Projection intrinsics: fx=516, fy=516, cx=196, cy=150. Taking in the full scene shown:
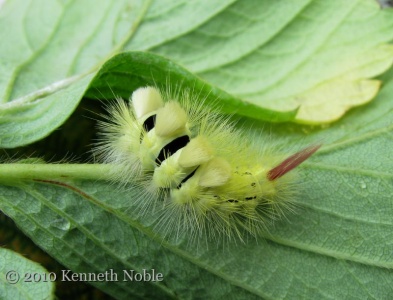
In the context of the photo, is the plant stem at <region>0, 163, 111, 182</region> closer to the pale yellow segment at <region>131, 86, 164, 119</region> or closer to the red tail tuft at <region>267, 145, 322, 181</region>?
the pale yellow segment at <region>131, 86, 164, 119</region>

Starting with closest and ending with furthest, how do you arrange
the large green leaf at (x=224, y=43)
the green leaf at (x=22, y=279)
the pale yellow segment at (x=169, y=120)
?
the green leaf at (x=22, y=279)
the pale yellow segment at (x=169, y=120)
the large green leaf at (x=224, y=43)

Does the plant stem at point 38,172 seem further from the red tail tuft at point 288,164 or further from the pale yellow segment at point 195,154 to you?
the red tail tuft at point 288,164

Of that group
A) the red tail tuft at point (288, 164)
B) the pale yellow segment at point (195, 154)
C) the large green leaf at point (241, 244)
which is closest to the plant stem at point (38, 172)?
the large green leaf at point (241, 244)

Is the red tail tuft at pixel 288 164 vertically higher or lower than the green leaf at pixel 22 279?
lower

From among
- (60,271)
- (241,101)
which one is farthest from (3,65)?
(241,101)

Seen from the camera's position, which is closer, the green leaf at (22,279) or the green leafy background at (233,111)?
the green leaf at (22,279)

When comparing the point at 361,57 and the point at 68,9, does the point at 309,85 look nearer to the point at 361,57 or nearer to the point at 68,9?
the point at 361,57
